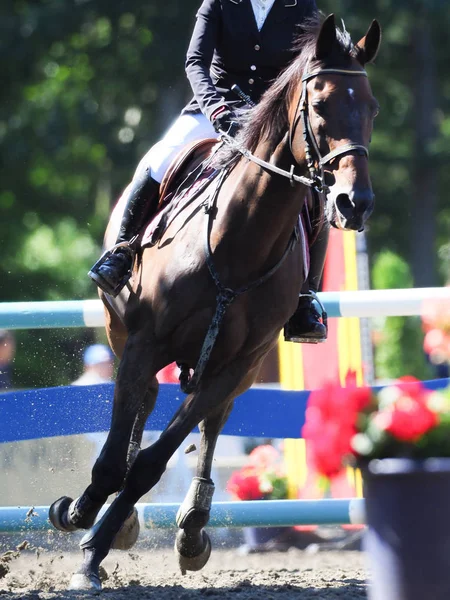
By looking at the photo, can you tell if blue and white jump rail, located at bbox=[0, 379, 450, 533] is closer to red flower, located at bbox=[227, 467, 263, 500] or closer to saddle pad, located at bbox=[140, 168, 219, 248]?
red flower, located at bbox=[227, 467, 263, 500]

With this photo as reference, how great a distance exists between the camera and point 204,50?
5.48m

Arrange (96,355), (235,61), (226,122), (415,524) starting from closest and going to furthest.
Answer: (415,524), (226,122), (235,61), (96,355)

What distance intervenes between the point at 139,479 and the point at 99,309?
1.56 meters

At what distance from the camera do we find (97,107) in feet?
66.6

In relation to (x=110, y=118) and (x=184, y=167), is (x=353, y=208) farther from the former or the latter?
(x=110, y=118)

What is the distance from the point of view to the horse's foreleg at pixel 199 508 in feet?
18.8

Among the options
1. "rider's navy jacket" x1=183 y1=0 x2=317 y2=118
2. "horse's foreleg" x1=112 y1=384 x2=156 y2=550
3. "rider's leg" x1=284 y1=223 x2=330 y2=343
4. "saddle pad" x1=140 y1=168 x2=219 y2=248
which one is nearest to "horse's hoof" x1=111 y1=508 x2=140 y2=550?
"horse's foreleg" x1=112 y1=384 x2=156 y2=550

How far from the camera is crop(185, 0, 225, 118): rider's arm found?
5.33 m

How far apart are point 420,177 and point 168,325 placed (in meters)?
17.0

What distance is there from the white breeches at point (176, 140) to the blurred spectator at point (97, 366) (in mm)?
2078

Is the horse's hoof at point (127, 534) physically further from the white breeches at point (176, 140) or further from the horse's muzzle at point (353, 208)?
the horse's muzzle at point (353, 208)

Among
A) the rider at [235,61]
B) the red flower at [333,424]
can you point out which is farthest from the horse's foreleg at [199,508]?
the red flower at [333,424]

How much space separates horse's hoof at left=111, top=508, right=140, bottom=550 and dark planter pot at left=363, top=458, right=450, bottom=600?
2880 millimetres

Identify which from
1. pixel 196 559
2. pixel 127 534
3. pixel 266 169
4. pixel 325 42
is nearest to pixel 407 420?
pixel 266 169
